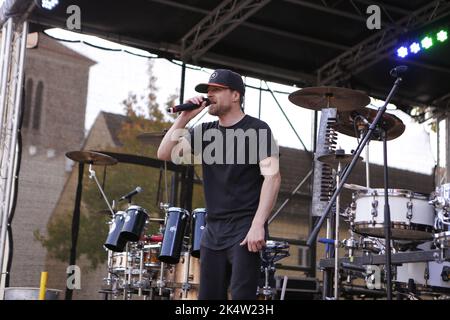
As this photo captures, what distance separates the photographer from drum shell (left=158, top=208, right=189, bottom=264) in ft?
24.2

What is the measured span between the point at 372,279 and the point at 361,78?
490cm

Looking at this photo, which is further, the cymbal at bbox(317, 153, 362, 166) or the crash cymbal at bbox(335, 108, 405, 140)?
the cymbal at bbox(317, 153, 362, 166)

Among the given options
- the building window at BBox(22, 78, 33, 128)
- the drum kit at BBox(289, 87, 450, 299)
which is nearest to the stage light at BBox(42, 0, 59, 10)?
the building window at BBox(22, 78, 33, 128)

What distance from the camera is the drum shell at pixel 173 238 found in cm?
737

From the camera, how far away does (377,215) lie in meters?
5.86

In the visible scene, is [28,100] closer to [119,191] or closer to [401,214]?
[119,191]

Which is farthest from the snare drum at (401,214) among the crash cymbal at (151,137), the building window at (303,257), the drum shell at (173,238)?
the building window at (303,257)

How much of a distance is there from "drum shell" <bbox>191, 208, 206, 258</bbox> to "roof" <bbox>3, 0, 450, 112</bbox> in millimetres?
3223

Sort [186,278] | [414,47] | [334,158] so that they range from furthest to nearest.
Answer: [414,47], [186,278], [334,158]

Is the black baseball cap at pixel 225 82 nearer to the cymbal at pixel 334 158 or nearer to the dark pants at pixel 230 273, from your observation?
the dark pants at pixel 230 273

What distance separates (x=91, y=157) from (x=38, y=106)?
2.89 m

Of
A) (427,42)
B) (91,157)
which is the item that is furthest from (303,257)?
(91,157)

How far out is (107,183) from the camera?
10914mm

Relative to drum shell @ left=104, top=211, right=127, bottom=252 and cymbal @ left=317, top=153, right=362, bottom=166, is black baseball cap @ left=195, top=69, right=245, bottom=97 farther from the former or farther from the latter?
drum shell @ left=104, top=211, right=127, bottom=252
